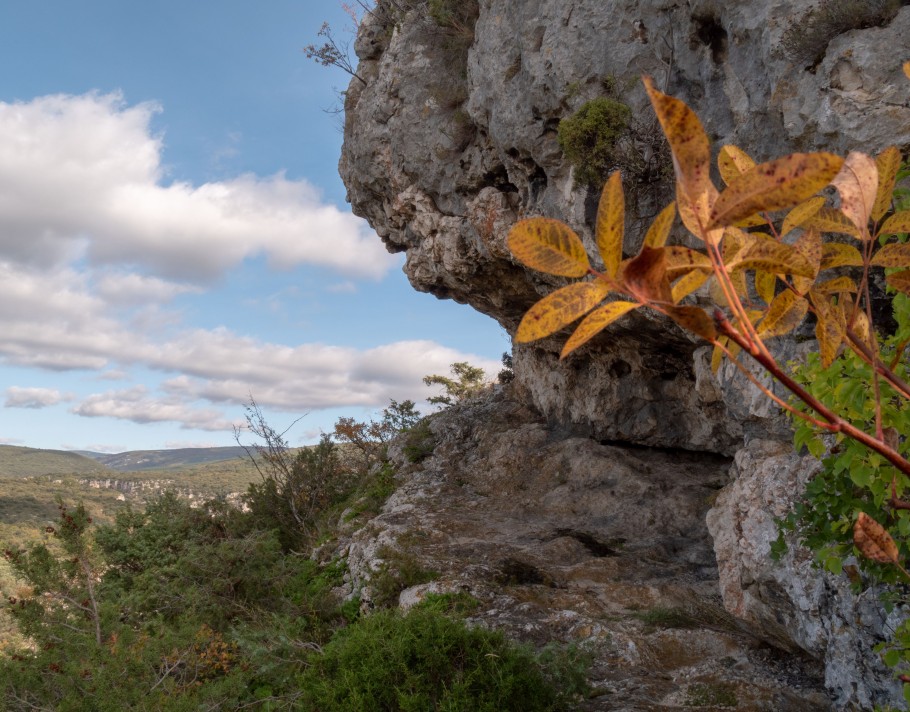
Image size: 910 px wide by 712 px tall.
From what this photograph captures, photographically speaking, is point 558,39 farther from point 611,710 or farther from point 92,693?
point 92,693

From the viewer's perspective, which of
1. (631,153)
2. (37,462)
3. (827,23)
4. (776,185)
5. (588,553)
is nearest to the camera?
(776,185)

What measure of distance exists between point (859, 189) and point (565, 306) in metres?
0.52

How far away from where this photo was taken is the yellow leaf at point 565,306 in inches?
29.6

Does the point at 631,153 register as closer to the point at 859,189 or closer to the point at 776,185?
the point at 859,189

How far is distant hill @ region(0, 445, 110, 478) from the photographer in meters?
137

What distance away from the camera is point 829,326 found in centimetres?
99

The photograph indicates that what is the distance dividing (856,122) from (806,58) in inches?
34.9

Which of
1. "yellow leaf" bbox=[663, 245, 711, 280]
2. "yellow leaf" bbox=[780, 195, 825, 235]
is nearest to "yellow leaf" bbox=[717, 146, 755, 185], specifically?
"yellow leaf" bbox=[780, 195, 825, 235]

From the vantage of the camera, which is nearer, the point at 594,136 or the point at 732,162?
the point at 732,162

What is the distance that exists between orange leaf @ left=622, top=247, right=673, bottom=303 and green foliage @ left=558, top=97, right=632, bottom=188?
7.19 metres

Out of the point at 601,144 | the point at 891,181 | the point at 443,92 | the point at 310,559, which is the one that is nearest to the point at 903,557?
the point at 891,181

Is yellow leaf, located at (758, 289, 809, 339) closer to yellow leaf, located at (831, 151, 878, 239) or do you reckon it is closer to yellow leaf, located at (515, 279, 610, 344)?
yellow leaf, located at (831, 151, 878, 239)

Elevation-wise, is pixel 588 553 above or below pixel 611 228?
below

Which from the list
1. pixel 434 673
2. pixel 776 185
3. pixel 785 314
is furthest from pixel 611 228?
pixel 434 673
